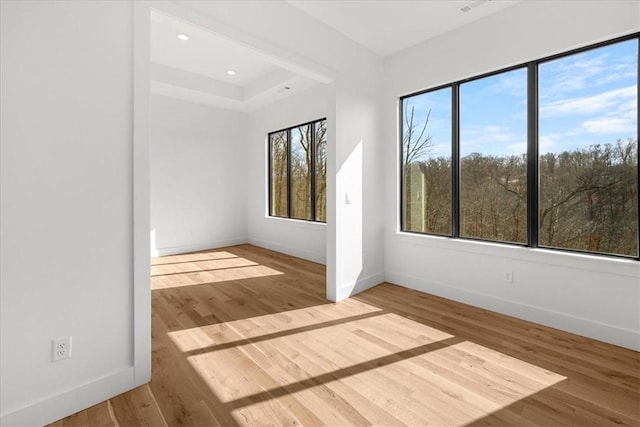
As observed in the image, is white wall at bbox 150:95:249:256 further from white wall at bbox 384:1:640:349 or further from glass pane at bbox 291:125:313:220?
white wall at bbox 384:1:640:349

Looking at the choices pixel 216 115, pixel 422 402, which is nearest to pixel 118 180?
pixel 422 402

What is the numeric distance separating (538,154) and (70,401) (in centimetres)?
407

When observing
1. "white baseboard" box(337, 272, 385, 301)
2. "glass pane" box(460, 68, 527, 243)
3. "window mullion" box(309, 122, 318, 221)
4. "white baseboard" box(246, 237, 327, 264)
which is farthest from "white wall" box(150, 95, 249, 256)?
"glass pane" box(460, 68, 527, 243)

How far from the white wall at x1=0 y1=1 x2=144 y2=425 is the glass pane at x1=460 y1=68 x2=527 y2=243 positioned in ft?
10.8

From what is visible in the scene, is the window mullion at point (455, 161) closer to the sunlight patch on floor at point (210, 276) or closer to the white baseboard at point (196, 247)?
the sunlight patch on floor at point (210, 276)

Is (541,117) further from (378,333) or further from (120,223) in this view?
(120,223)

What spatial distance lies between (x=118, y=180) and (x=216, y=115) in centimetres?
508

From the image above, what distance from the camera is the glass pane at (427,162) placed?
3746 mm

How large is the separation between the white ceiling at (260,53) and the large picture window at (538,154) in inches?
28.2

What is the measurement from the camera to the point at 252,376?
2.12m

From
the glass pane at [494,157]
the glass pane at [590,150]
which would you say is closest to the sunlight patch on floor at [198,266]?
the glass pane at [494,157]

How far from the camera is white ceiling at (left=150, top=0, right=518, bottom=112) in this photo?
118 inches

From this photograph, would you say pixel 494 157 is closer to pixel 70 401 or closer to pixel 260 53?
pixel 260 53

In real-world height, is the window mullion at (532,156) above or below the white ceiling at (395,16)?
below
